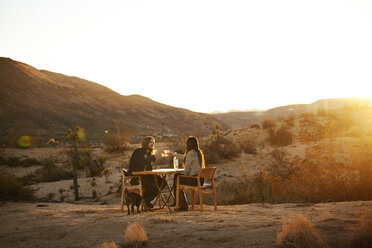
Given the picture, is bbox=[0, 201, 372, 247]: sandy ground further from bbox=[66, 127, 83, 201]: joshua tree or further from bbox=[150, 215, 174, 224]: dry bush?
bbox=[66, 127, 83, 201]: joshua tree

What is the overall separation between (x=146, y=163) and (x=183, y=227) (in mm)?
2359

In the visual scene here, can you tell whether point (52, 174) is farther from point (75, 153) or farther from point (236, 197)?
point (236, 197)

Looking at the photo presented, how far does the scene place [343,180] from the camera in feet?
29.1

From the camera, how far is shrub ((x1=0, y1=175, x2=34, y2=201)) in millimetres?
10211

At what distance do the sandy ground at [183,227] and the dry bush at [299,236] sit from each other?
0.22 meters

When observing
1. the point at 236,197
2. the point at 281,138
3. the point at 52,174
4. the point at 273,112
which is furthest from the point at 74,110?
the point at 273,112

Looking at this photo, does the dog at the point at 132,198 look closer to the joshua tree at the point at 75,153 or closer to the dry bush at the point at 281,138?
the joshua tree at the point at 75,153

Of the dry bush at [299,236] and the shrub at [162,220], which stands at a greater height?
the dry bush at [299,236]

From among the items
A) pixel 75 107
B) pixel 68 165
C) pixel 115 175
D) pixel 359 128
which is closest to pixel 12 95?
pixel 75 107

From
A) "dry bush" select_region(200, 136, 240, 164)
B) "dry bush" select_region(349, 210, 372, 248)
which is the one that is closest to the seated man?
"dry bush" select_region(349, 210, 372, 248)

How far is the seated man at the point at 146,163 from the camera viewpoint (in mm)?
7809

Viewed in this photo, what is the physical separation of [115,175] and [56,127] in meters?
43.1

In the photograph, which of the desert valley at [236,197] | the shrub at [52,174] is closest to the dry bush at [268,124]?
the desert valley at [236,197]

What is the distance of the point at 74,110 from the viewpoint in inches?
2549
